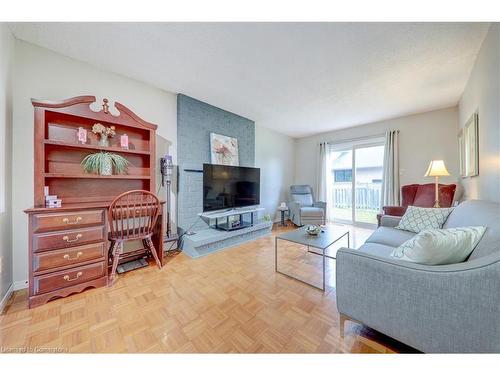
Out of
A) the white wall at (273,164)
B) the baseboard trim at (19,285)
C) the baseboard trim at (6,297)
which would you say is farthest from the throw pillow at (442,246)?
the white wall at (273,164)

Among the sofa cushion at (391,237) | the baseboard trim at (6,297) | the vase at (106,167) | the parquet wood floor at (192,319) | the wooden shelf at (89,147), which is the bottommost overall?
the parquet wood floor at (192,319)

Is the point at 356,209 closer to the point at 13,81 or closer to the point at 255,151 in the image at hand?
the point at 255,151

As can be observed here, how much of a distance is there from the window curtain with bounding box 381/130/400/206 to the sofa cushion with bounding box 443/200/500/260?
2.14 metres

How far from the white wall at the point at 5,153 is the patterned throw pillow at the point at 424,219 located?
373 cm

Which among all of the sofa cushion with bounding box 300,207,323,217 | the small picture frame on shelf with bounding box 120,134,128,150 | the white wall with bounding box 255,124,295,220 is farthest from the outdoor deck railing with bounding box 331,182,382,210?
the small picture frame on shelf with bounding box 120,134,128,150

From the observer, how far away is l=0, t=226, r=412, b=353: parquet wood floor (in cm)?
109

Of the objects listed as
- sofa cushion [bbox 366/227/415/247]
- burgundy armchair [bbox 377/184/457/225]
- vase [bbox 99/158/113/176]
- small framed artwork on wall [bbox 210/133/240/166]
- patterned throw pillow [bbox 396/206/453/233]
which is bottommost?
sofa cushion [bbox 366/227/415/247]

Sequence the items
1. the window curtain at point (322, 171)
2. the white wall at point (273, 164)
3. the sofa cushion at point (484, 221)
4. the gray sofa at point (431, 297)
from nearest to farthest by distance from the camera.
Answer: the gray sofa at point (431, 297)
the sofa cushion at point (484, 221)
the white wall at point (273, 164)
the window curtain at point (322, 171)

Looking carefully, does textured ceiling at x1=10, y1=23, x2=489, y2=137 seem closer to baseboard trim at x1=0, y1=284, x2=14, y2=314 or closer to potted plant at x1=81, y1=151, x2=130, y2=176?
potted plant at x1=81, y1=151, x2=130, y2=176

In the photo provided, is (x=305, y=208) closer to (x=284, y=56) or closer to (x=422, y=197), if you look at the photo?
(x=422, y=197)

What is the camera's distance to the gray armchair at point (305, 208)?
392 cm

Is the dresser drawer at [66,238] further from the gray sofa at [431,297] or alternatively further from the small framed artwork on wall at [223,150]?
the gray sofa at [431,297]

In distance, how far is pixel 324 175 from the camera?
458cm
